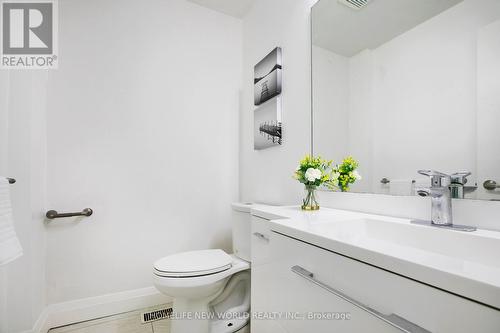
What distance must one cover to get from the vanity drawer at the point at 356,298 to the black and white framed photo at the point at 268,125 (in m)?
0.88

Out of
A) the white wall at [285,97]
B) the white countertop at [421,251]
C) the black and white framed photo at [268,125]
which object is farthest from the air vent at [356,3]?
the white countertop at [421,251]

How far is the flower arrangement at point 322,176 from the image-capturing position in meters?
1.09

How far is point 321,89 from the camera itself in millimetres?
1290

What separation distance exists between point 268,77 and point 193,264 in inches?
52.5

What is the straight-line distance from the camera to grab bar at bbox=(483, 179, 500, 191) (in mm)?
675

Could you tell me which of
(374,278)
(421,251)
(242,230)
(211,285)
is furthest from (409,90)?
(211,285)

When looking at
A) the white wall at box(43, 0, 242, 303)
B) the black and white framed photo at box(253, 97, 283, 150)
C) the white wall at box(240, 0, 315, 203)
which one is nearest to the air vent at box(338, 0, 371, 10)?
the white wall at box(240, 0, 315, 203)

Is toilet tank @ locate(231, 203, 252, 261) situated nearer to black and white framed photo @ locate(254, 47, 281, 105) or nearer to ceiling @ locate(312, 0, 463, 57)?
black and white framed photo @ locate(254, 47, 281, 105)

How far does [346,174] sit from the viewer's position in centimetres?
112

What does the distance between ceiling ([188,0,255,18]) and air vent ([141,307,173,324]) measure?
2.42 m

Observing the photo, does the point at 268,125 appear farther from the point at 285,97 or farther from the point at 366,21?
the point at 366,21

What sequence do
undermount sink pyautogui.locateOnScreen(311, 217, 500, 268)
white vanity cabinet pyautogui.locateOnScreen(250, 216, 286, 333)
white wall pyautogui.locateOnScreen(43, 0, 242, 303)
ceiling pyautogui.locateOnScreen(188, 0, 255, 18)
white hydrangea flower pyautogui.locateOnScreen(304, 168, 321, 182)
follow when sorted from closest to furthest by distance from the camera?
undermount sink pyautogui.locateOnScreen(311, 217, 500, 268) < white vanity cabinet pyautogui.locateOnScreen(250, 216, 286, 333) < white hydrangea flower pyautogui.locateOnScreen(304, 168, 321, 182) < white wall pyautogui.locateOnScreen(43, 0, 242, 303) < ceiling pyautogui.locateOnScreen(188, 0, 255, 18)

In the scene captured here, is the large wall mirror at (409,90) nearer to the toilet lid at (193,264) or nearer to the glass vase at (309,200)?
the glass vase at (309,200)

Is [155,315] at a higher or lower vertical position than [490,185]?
lower
